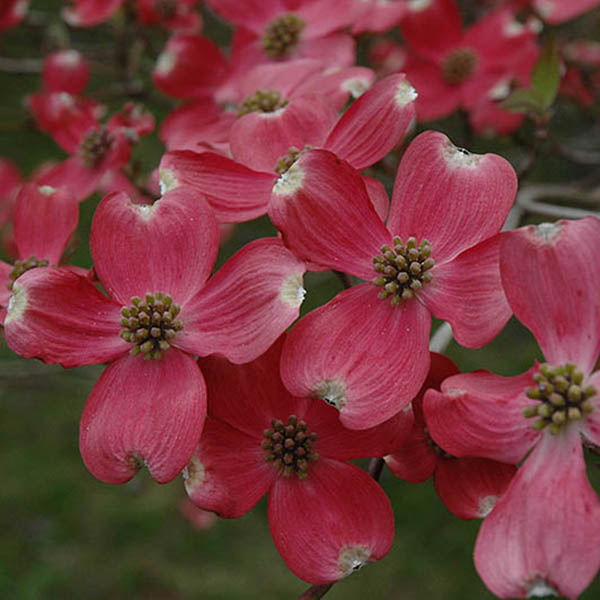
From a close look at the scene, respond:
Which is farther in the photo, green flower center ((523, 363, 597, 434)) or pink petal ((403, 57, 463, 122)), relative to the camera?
pink petal ((403, 57, 463, 122))

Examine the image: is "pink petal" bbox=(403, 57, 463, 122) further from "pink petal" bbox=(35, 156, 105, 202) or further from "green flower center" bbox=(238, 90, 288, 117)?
"pink petal" bbox=(35, 156, 105, 202)

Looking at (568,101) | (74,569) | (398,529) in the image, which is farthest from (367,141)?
(74,569)

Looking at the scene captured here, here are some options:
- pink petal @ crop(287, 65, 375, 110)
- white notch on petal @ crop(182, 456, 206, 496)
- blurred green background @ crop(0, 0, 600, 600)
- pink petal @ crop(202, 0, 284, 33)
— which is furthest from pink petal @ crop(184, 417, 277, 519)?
blurred green background @ crop(0, 0, 600, 600)

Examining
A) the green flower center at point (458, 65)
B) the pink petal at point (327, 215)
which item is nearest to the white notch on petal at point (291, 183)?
the pink petal at point (327, 215)

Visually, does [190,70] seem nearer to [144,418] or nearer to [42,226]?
[42,226]

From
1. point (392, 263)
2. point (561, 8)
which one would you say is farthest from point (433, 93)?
point (392, 263)

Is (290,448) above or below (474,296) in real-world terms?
below
